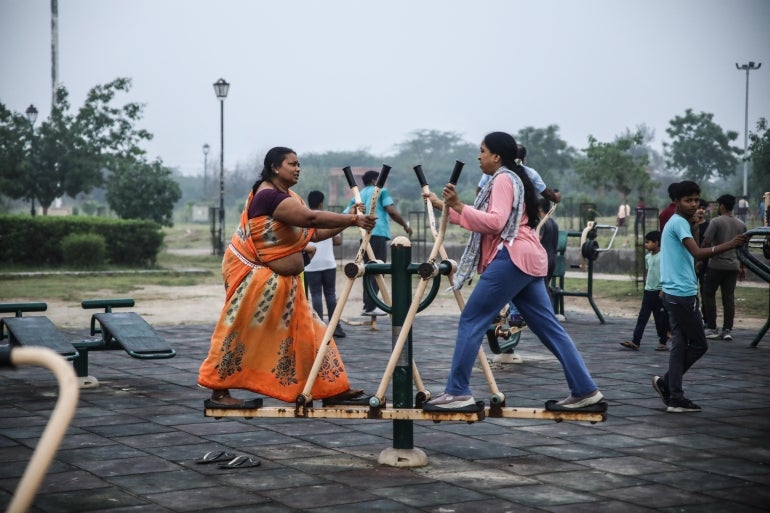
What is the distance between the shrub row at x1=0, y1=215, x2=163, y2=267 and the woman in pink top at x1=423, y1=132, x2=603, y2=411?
2108cm

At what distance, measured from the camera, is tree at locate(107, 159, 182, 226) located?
31000mm

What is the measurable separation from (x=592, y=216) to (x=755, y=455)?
870 inches

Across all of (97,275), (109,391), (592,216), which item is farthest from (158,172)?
(109,391)

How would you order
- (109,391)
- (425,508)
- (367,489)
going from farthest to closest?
1. (109,391)
2. (367,489)
3. (425,508)

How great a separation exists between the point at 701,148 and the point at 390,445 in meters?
56.5

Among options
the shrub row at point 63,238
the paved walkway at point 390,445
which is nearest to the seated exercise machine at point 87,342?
the paved walkway at point 390,445

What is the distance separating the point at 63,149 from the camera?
33.6 meters

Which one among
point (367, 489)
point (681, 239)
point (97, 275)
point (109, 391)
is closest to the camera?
point (367, 489)

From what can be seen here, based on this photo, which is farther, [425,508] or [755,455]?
[755,455]

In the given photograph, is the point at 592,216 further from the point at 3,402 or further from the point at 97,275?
the point at 3,402

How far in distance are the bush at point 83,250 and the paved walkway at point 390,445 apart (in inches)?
648

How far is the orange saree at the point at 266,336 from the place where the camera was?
19.9 feet

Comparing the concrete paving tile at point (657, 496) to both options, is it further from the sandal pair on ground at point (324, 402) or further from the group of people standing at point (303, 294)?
the sandal pair on ground at point (324, 402)

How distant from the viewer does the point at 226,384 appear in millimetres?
6086
